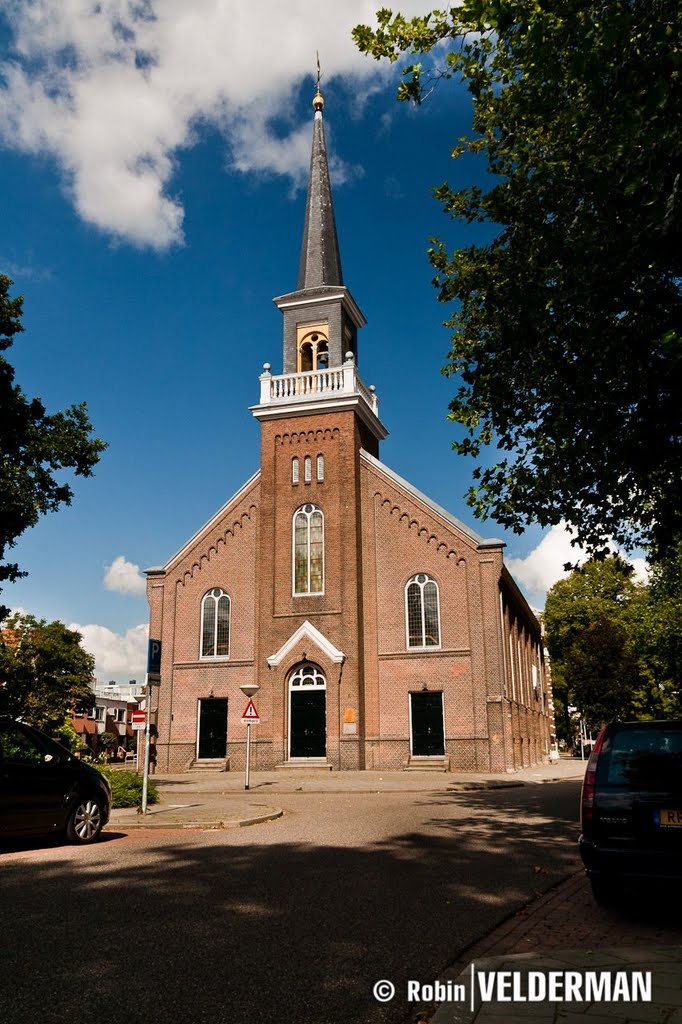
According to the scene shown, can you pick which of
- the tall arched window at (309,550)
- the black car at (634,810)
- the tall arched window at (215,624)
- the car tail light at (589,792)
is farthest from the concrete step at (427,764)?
the car tail light at (589,792)

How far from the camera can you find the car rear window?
6691 mm

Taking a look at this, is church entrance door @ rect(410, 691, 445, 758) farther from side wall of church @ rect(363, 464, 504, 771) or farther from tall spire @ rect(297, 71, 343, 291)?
tall spire @ rect(297, 71, 343, 291)

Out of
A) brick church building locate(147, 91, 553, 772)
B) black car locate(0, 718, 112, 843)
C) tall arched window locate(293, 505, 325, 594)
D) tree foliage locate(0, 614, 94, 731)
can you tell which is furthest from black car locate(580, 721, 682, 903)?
tree foliage locate(0, 614, 94, 731)

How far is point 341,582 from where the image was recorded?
105 ft

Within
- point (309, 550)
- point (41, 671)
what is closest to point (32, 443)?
point (309, 550)

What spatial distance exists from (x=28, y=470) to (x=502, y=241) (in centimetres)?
1375

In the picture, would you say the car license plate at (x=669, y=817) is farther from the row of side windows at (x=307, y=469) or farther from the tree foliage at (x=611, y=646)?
the tree foliage at (x=611, y=646)

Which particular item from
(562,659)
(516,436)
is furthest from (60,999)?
(562,659)

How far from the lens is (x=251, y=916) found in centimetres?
633

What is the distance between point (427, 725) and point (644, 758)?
2464cm

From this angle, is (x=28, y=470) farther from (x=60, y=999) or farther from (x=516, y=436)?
(x=60, y=999)
